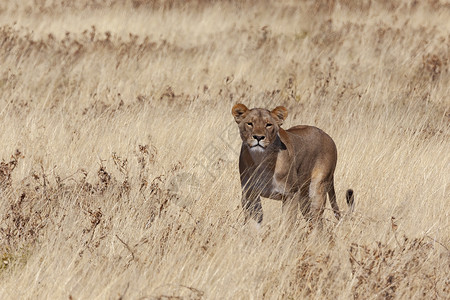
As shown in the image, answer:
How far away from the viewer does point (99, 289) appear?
443cm

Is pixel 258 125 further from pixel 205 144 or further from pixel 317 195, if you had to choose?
pixel 205 144

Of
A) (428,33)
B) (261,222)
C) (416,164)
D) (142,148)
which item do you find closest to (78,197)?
(142,148)

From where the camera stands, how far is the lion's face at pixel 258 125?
20.0 ft

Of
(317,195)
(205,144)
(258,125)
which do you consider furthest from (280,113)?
(205,144)

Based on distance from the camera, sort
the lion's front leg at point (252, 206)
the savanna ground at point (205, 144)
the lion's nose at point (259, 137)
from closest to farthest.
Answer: the savanna ground at point (205, 144) < the lion's front leg at point (252, 206) < the lion's nose at point (259, 137)

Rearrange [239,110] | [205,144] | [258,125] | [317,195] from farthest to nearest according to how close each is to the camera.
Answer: [205,144], [317,195], [239,110], [258,125]

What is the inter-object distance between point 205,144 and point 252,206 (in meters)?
2.38

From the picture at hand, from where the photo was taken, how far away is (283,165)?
21.0ft

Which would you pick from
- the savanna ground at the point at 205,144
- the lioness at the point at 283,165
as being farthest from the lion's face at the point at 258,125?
the savanna ground at the point at 205,144

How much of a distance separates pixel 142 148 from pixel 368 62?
22.8ft

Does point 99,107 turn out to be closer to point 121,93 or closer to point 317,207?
point 121,93

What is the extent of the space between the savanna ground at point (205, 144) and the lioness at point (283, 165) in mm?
192

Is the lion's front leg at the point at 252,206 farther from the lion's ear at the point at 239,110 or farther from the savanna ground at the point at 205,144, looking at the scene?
the lion's ear at the point at 239,110

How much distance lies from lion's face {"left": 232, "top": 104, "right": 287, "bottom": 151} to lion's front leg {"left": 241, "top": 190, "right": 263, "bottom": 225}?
37 centimetres
